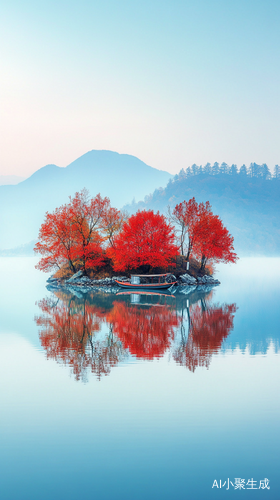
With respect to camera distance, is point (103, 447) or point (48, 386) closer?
point (103, 447)

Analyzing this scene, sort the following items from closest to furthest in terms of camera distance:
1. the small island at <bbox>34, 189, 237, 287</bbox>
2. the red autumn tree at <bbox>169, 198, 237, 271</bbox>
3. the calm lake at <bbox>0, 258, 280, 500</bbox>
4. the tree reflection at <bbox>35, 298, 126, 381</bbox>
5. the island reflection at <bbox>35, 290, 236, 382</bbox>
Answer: the calm lake at <bbox>0, 258, 280, 500</bbox>
the tree reflection at <bbox>35, 298, 126, 381</bbox>
the island reflection at <bbox>35, 290, 236, 382</bbox>
the small island at <bbox>34, 189, 237, 287</bbox>
the red autumn tree at <bbox>169, 198, 237, 271</bbox>

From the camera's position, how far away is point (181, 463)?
7.50 m

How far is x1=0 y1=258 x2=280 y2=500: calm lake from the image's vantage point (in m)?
6.95

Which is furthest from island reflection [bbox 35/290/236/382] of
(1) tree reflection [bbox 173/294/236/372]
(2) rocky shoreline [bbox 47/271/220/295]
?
(2) rocky shoreline [bbox 47/271/220/295]

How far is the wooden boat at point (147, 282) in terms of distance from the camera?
49406 mm

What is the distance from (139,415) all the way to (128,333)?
1043 centimetres

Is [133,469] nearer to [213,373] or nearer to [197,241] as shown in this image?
[213,373]

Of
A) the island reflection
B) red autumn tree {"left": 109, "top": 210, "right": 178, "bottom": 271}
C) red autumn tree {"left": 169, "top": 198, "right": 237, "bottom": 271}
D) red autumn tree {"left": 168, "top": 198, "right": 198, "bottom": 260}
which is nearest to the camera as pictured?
the island reflection

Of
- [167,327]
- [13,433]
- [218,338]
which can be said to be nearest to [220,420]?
[13,433]

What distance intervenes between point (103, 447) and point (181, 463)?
1.75m

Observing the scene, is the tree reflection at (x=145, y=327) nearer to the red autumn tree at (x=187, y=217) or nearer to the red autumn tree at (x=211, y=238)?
the red autumn tree at (x=211, y=238)

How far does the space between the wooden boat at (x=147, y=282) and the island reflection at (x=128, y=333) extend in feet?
52.3

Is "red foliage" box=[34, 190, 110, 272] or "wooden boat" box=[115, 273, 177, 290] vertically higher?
"red foliage" box=[34, 190, 110, 272]

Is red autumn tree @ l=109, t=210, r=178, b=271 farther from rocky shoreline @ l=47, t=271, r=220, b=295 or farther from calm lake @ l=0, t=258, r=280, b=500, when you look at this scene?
calm lake @ l=0, t=258, r=280, b=500
